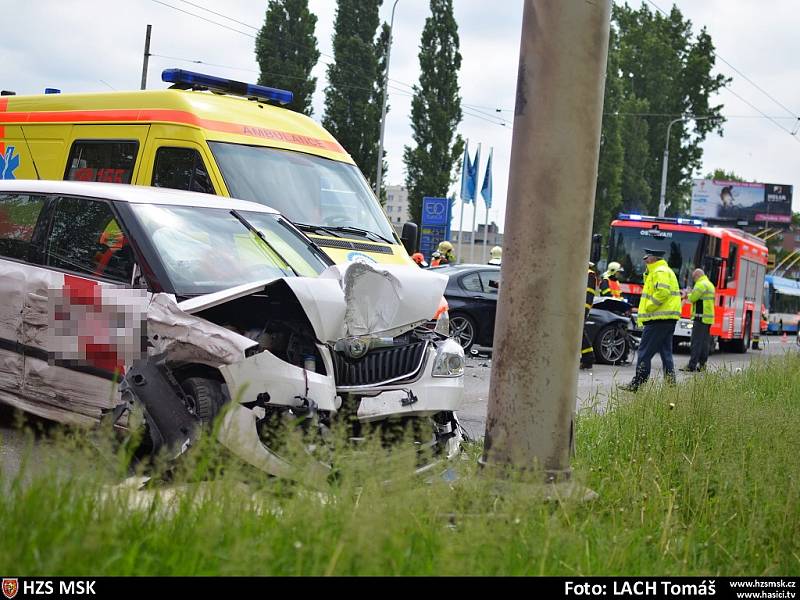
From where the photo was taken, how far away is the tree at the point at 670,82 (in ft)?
197

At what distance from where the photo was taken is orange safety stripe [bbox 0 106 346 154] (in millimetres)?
9977

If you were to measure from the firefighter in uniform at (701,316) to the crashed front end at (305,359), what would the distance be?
11.5 m

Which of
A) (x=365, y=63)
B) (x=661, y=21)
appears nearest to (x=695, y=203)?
(x=661, y=21)

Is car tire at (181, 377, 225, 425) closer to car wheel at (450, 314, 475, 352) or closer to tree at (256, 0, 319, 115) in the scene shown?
car wheel at (450, 314, 475, 352)

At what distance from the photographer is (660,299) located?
13.2 m

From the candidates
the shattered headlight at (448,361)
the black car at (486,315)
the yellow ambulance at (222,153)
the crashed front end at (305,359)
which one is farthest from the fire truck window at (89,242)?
the black car at (486,315)

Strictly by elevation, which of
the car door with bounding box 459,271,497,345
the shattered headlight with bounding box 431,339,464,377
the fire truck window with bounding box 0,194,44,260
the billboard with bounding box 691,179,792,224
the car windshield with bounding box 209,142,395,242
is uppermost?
the billboard with bounding box 691,179,792,224

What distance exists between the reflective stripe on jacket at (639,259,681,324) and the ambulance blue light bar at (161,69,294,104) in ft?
17.4

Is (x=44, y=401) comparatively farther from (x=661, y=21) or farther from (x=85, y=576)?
(x=661, y=21)

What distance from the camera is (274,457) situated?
4676 mm

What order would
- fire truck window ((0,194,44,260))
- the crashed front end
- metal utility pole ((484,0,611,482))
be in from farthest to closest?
fire truck window ((0,194,44,260)), the crashed front end, metal utility pole ((484,0,611,482))

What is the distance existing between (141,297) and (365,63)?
4458cm

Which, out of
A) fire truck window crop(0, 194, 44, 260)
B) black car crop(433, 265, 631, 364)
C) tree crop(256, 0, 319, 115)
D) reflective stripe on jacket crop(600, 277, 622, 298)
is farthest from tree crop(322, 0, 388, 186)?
fire truck window crop(0, 194, 44, 260)

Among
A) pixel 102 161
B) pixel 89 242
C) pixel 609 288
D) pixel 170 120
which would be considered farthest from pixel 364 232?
pixel 609 288
